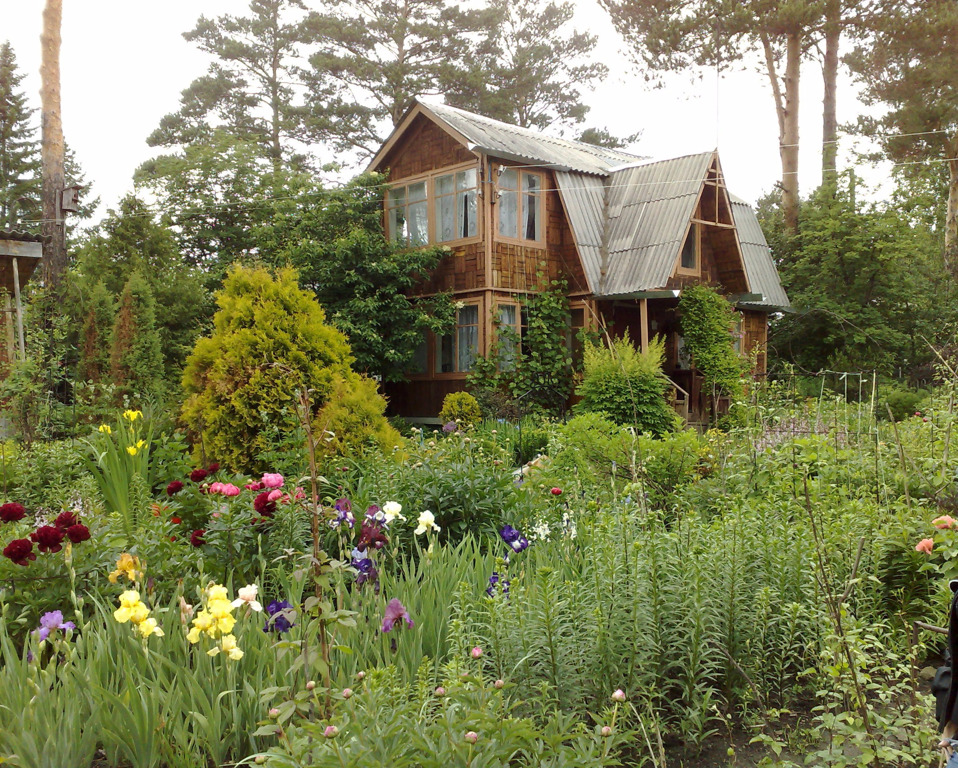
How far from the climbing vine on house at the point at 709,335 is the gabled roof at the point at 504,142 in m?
3.23

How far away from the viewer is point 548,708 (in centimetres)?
265

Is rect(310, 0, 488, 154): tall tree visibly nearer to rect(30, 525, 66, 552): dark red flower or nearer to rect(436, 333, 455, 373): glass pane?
rect(436, 333, 455, 373): glass pane

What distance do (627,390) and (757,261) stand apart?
7505 mm

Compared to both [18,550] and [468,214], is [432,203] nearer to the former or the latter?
[468,214]

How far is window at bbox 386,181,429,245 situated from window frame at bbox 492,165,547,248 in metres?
1.72

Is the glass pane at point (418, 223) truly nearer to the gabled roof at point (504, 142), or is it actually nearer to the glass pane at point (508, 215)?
the gabled roof at point (504, 142)

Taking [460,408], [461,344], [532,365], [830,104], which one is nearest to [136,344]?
[460,408]

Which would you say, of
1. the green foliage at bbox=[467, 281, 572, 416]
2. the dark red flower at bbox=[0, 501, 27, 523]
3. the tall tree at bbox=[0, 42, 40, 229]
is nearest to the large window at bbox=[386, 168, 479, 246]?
the green foliage at bbox=[467, 281, 572, 416]

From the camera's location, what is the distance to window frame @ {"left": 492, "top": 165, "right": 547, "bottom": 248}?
14.2 metres

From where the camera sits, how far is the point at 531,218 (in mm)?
14812

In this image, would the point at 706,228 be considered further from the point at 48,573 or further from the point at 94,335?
the point at 48,573

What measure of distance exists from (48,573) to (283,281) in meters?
3.77

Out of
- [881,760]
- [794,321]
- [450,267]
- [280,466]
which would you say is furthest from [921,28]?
[881,760]

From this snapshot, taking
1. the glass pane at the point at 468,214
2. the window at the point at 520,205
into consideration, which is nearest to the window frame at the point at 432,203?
the glass pane at the point at 468,214
